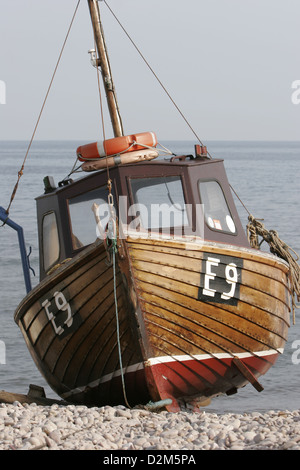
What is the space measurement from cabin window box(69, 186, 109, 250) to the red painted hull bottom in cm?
162

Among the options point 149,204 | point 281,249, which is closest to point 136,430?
point 149,204

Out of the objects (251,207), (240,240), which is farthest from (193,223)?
(251,207)

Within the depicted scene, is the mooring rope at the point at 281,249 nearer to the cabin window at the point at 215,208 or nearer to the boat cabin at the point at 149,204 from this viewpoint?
the boat cabin at the point at 149,204

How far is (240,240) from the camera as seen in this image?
10.5m

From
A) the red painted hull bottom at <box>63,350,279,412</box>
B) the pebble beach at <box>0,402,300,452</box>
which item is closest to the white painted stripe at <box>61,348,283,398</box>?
the red painted hull bottom at <box>63,350,279,412</box>

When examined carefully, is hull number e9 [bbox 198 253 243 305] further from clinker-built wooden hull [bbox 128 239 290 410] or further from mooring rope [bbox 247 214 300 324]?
mooring rope [bbox 247 214 300 324]

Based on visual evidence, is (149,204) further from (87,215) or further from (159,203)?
(87,215)

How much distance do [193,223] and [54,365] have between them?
2.36 metres

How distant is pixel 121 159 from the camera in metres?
9.89

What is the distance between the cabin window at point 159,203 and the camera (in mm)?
9906

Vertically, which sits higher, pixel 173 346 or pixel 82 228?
pixel 82 228

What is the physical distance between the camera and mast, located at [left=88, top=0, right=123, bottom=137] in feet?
36.5

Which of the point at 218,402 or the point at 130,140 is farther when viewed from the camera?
the point at 218,402

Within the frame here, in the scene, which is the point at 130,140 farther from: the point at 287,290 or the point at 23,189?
the point at 23,189
